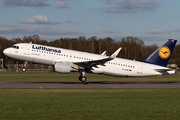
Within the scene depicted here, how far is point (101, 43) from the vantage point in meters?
112

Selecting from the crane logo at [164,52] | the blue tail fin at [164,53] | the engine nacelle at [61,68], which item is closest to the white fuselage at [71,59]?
the blue tail fin at [164,53]

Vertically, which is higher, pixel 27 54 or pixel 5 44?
pixel 5 44

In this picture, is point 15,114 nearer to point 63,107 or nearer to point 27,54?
point 63,107

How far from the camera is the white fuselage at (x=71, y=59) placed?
3378 cm

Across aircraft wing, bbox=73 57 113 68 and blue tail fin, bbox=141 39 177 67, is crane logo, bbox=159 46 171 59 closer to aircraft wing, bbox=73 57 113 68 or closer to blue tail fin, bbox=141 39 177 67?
blue tail fin, bbox=141 39 177 67

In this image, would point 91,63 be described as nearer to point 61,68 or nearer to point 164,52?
point 61,68

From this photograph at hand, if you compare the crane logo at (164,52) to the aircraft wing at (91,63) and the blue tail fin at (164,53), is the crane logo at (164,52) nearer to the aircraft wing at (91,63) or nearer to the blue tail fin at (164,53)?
the blue tail fin at (164,53)

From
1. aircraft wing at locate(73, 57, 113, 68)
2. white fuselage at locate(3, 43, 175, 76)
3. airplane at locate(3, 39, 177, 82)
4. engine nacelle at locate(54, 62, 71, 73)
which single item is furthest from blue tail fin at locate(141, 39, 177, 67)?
engine nacelle at locate(54, 62, 71, 73)

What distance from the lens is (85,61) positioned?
33469 mm

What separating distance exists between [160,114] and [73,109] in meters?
4.82

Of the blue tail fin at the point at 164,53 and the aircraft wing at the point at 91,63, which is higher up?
the blue tail fin at the point at 164,53

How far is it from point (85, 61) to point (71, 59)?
241 centimetres

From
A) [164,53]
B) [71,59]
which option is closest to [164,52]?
[164,53]

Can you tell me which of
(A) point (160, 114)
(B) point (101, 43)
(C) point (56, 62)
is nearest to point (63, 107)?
(A) point (160, 114)
